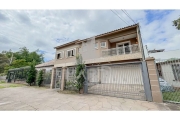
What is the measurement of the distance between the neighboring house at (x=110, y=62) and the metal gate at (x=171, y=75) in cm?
109

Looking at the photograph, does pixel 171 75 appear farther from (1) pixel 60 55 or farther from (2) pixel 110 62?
(1) pixel 60 55

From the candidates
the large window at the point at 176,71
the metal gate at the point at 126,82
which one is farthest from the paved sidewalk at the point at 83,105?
the large window at the point at 176,71

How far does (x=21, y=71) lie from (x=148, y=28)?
23.4 m

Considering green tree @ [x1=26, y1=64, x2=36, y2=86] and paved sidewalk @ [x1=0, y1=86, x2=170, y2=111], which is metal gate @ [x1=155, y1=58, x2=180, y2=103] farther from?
green tree @ [x1=26, y1=64, x2=36, y2=86]

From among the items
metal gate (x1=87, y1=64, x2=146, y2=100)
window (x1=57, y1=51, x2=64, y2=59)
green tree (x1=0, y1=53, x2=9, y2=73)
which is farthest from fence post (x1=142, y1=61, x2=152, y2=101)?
green tree (x1=0, y1=53, x2=9, y2=73)

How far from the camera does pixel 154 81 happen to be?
431 centimetres

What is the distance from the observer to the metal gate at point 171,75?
4230mm

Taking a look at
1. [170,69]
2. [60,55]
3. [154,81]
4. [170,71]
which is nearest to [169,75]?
[170,71]

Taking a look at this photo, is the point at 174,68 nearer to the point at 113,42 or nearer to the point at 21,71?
the point at 113,42

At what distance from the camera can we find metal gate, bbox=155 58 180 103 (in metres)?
4.23

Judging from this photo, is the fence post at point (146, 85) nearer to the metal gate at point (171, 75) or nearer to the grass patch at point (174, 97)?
the metal gate at point (171, 75)

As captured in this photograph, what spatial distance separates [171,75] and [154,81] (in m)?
1.06
